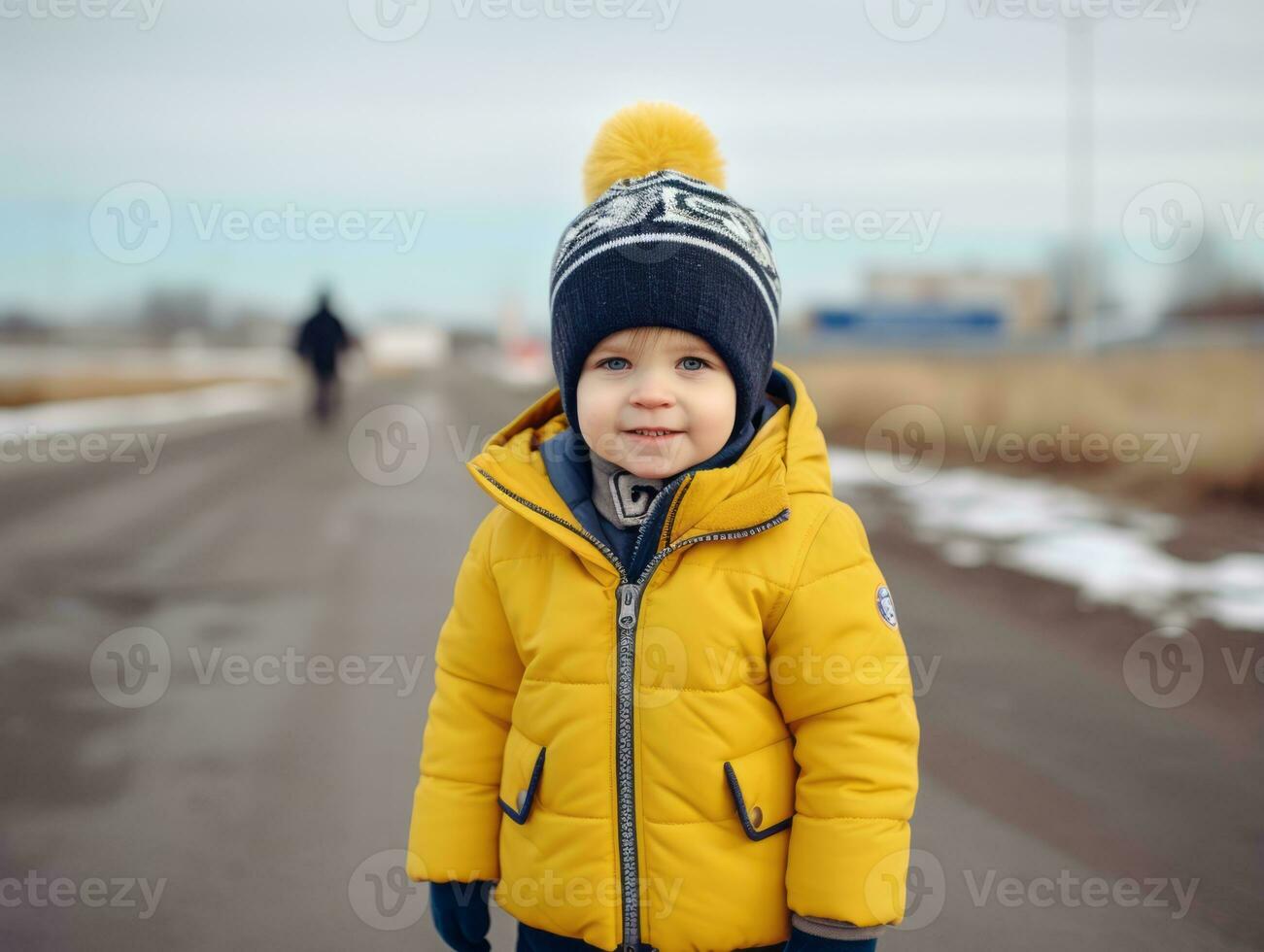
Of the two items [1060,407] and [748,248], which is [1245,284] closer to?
[1060,407]

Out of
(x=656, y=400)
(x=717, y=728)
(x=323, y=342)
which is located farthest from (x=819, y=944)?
(x=323, y=342)

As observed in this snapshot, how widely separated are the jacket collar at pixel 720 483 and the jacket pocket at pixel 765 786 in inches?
14.8

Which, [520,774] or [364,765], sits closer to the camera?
[520,774]

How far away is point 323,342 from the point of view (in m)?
17.8

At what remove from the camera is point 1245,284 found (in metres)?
48.1

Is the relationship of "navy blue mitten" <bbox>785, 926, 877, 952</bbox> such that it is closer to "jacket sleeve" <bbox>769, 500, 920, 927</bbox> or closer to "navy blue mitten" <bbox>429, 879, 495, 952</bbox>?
"jacket sleeve" <bbox>769, 500, 920, 927</bbox>

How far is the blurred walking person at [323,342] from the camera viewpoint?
17766 millimetres

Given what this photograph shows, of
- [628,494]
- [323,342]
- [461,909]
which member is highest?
[323,342]

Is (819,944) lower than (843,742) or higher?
lower

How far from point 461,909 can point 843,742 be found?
0.78 meters

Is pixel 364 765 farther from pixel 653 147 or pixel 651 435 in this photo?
pixel 653 147

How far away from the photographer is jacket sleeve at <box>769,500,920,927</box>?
5.63ft

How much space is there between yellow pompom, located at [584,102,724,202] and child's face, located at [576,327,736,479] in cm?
34

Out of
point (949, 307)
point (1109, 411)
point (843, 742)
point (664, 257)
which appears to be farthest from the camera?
point (949, 307)
